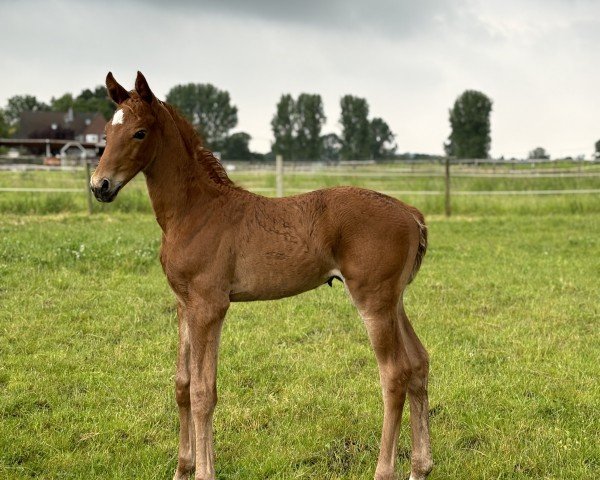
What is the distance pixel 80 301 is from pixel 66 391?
7.88ft

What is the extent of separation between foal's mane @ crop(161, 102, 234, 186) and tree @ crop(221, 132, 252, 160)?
232ft

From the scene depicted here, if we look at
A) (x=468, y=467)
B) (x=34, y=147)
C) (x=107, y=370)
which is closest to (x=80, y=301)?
(x=107, y=370)

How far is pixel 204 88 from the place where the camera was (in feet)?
273

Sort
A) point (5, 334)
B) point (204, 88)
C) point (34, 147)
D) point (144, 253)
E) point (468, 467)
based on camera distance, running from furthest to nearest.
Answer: point (204, 88) < point (34, 147) < point (144, 253) < point (5, 334) < point (468, 467)

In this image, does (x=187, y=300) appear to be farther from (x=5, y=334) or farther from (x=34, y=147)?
(x=34, y=147)

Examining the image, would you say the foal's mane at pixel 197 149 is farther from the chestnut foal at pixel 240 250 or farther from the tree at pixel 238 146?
the tree at pixel 238 146

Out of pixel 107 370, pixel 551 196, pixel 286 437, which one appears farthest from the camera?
pixel 551 196

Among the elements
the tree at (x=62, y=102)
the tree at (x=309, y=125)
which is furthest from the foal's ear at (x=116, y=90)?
the tree at (x=62, y=102)

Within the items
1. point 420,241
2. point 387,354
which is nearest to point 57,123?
point 420,241

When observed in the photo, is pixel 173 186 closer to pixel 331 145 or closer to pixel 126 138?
pixel 126 138

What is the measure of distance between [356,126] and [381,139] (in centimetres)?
1375

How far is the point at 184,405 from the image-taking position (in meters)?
3.41

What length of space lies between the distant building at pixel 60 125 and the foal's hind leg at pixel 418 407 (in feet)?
226

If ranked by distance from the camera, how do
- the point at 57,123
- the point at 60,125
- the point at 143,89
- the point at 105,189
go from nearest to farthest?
the point at 105,189 < the point at 143,89 < the point at 60,125 < the point at 57,123
